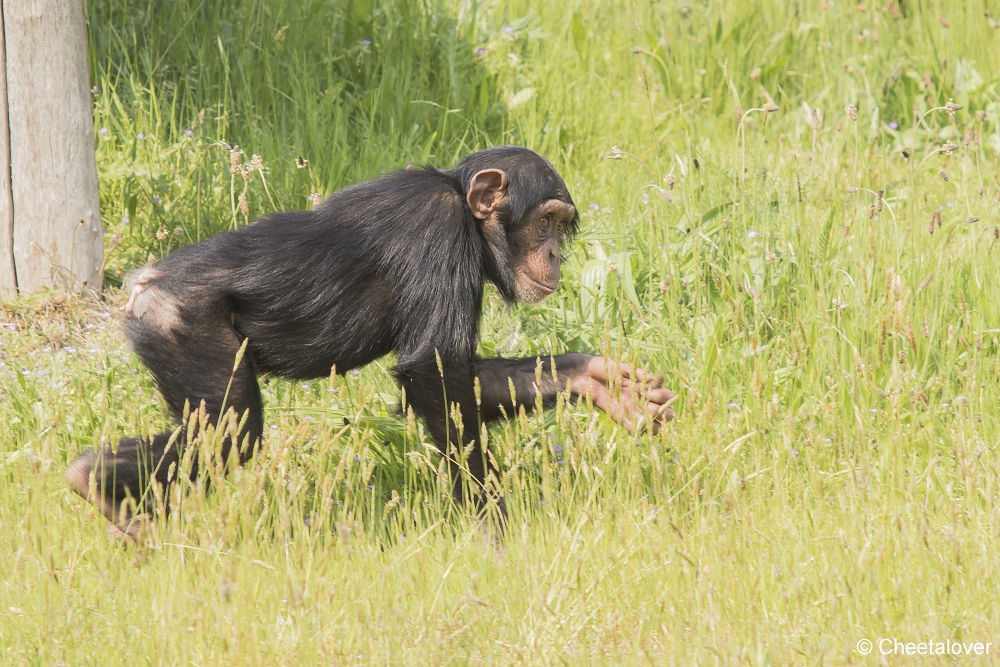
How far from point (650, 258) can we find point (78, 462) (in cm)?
272

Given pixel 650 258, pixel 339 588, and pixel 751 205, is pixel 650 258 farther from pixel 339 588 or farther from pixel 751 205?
pixel 339 588

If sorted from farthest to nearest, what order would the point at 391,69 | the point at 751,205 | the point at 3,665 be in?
the point at 391,69 → the point at 751,205 → the point at 3,665

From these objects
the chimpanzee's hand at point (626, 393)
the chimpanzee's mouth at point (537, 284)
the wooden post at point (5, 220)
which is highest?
the wooden post at point (5, 220)

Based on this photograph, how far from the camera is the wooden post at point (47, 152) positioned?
525 cm

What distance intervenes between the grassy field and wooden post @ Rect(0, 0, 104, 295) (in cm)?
26

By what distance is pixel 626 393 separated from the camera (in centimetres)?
394

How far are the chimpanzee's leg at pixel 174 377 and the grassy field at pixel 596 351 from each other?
0.19 meters

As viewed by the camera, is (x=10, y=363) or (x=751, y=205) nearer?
(x=10, y=363)

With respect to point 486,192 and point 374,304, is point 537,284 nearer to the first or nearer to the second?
point 486,192

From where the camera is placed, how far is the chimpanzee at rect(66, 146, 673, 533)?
12.2 feet

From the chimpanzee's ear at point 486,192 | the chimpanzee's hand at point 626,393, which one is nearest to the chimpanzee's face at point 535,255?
the chimpanzee's ear at point 486,192

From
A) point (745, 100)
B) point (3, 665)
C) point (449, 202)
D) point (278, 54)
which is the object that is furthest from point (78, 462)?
point (745, 100)

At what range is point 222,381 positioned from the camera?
12.2 feet

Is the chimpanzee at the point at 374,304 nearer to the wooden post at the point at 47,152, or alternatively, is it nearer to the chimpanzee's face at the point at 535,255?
the chimpanzee's face at the point at 535,255
